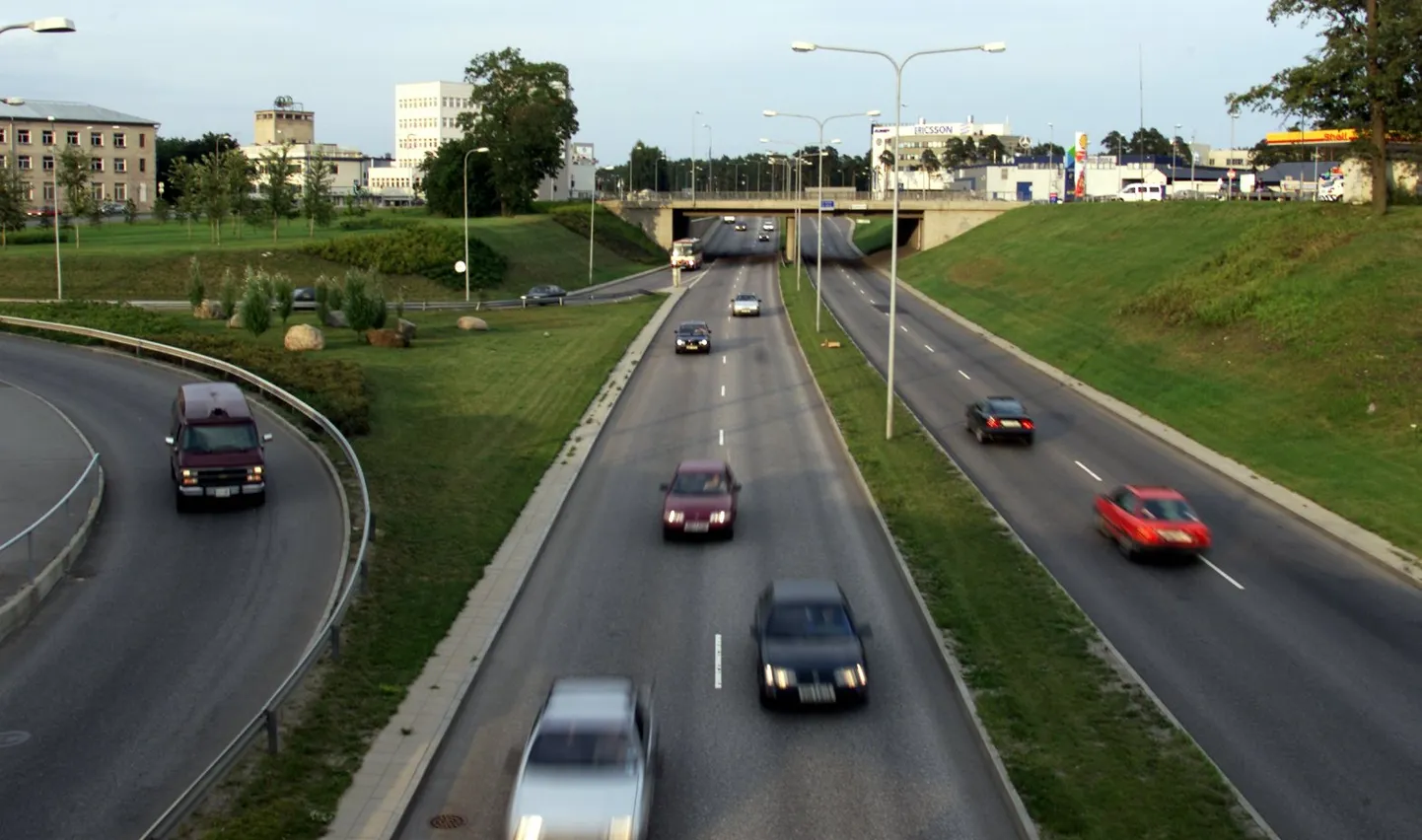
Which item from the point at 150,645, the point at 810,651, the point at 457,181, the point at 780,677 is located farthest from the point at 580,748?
the point at 457,181

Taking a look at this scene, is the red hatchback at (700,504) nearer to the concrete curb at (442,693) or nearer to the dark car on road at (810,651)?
the concrete curb at (442,693)

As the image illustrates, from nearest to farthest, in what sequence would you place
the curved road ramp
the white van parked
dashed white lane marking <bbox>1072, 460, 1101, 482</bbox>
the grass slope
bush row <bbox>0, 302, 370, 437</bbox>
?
the curved road ramp, dashed white lane marking <bbox>1072, 460, 1101, 482</bbox>, the grass slope, bush row <bbox>0, 302, 370, 437</bbox>, the white van parked

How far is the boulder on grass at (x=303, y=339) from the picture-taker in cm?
5028

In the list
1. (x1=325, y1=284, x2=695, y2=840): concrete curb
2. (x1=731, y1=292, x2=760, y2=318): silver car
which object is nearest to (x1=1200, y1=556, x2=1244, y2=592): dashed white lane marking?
(x1=325, y1=284, x2=695, y2=840): concrete curb

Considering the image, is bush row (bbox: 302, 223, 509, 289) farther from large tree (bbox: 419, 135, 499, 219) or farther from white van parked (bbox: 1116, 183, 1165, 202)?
white van parked (bbox: 1116, 183, 1165, 202)

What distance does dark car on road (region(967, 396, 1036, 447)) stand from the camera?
37406 millimetres

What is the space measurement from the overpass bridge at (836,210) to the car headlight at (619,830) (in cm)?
8735

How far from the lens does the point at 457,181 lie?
118875 mm

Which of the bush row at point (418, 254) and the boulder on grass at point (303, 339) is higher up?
the bush row at point (418, 254)

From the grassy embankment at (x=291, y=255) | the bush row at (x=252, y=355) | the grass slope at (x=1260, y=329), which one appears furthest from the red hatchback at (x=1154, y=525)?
the grassy embankment at (x=291, y=255)

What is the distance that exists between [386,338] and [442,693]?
3757 centimetres

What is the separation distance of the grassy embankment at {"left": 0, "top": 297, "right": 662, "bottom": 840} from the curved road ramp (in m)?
5.25

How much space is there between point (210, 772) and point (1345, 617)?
61.3ft

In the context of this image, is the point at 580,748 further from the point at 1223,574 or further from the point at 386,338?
the point at 386,338
